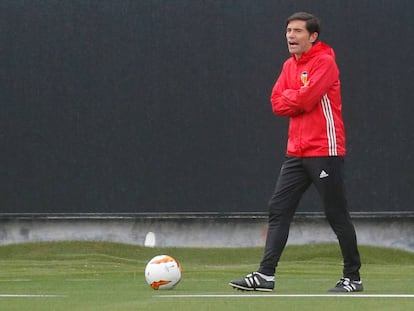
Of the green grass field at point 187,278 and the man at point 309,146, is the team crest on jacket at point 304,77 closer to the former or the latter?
the man at point 309,146

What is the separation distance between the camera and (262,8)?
50.0 ft

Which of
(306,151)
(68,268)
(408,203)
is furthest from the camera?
(408,203)

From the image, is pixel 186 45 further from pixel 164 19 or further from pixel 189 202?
pixel 189 202

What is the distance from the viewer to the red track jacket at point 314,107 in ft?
27.8

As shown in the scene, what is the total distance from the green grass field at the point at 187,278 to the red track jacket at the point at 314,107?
983 mm

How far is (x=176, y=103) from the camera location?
15.3 meters

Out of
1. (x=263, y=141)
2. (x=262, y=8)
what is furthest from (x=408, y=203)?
(x=262, y=8)

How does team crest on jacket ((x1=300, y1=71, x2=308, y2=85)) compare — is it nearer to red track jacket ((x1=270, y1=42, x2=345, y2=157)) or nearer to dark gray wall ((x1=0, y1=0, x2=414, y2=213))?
red track jacket ((x1=270, y1=42, x2=345, y2=157))

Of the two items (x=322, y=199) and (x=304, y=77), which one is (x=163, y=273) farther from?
(x=304, y=77)

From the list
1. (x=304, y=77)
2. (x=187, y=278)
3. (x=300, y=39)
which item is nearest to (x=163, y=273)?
(x=304, y=77)

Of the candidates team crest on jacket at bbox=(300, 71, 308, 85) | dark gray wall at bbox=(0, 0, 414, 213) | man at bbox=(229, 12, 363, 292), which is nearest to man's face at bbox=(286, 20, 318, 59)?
man at bbox=(229, 12, 363, 292)

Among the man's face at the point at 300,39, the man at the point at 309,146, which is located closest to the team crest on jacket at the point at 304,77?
the man at the point at 309,146

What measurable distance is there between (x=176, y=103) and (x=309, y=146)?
6.92 metres

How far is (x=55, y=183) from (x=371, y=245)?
3.85 metres
